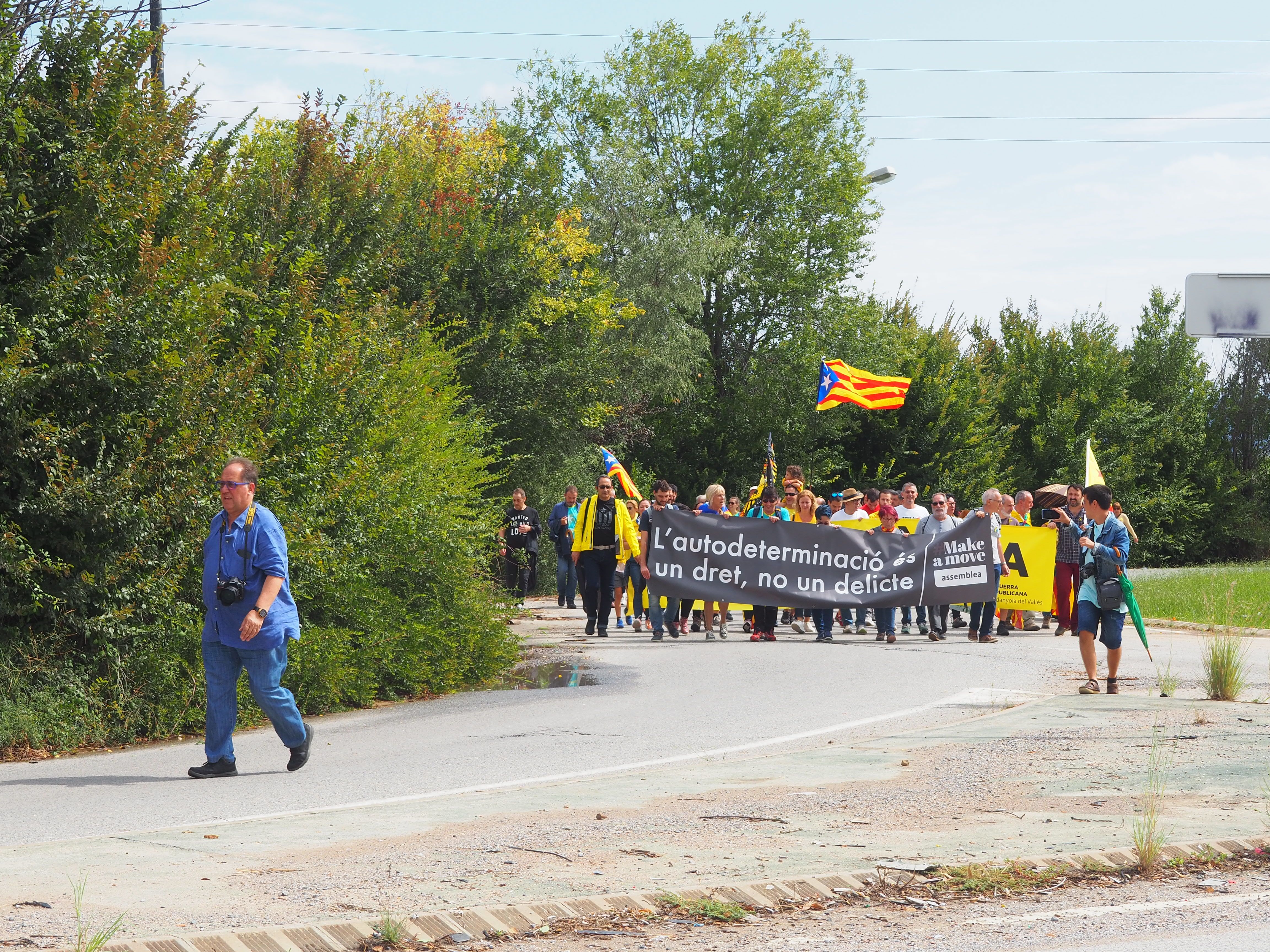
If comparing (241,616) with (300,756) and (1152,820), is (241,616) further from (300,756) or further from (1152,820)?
(1152,820)

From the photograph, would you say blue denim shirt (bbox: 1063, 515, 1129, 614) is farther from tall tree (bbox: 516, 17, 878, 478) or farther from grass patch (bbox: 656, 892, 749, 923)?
tall tree (bbox: 516, 17, 878, 478)

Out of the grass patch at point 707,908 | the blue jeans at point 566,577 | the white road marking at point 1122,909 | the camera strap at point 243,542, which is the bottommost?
the white road marking at point 1122,909

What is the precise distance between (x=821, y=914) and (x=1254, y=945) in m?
1.55

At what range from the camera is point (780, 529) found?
19547 mm

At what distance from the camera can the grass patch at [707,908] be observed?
559cm

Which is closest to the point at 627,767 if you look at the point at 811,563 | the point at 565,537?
the point at 811,563

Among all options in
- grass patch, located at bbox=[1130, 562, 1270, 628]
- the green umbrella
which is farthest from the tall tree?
the green umbrella

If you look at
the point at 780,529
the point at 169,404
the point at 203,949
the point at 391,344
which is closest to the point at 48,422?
the point at 169,404

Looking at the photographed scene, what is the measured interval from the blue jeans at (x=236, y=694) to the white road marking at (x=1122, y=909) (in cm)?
480

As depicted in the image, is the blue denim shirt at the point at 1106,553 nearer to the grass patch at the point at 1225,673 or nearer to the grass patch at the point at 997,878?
the grass patch at the point at 1225,673

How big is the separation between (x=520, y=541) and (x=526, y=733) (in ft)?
48.0

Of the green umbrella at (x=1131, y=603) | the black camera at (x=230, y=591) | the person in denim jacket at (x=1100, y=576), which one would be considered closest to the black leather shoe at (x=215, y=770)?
the black camera at (x=230, y=591)

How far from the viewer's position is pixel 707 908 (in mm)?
5637

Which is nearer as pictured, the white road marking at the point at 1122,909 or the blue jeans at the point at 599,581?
the white road marking at the point at 1122,909
